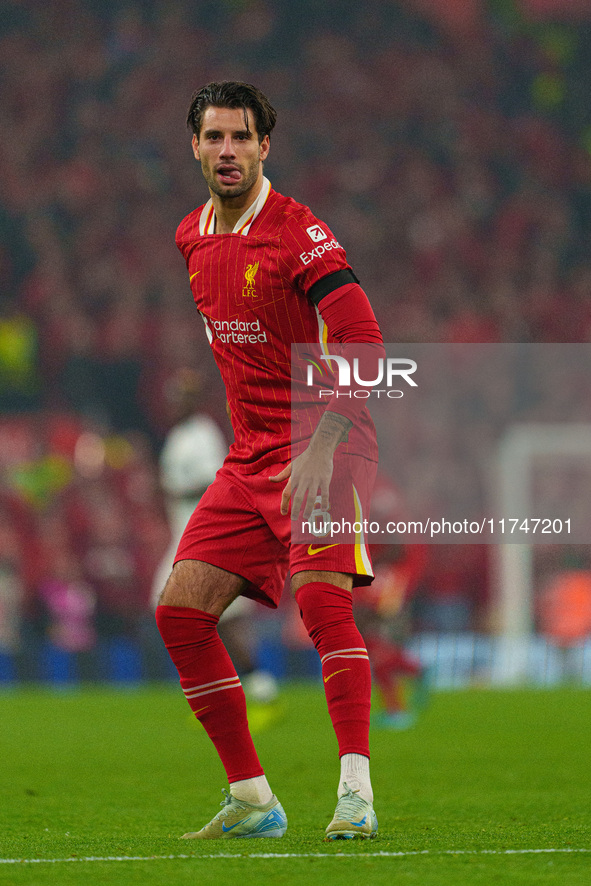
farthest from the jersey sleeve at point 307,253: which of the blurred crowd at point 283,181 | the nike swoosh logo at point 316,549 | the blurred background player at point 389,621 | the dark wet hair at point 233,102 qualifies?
the blurred crowd at point 283,181

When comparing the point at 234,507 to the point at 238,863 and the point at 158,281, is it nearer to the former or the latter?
the point at 238,863

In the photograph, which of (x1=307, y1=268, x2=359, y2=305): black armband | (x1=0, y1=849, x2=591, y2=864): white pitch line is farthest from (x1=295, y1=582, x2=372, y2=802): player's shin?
(x1=307, y1=268, x2=359, y2=305): black armband

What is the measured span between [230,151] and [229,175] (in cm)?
6

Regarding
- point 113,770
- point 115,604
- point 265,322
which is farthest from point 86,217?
point 265,322

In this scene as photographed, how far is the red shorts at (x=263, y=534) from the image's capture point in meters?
3.36

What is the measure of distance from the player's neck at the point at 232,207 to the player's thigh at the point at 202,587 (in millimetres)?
857

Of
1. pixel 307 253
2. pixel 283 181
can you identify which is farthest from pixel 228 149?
pixel 283 181

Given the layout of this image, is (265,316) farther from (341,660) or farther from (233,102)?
(341,660)

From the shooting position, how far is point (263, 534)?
3.46 meters

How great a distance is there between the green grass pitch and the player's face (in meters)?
1.59

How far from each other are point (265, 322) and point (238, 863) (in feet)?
4.30

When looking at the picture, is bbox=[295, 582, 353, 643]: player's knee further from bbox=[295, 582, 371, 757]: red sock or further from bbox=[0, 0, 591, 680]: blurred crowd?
bbox=[0, 0, 591, 680]: blurred crowd

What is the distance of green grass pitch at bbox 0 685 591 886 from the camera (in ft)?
9.08

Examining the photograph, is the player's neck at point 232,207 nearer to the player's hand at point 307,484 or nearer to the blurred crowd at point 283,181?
the player's hand at point 307,484
